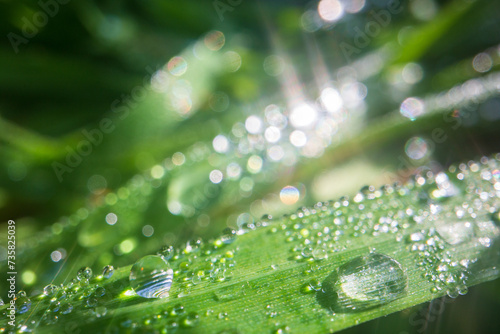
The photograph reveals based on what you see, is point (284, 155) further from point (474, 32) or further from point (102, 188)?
point (474, 32)

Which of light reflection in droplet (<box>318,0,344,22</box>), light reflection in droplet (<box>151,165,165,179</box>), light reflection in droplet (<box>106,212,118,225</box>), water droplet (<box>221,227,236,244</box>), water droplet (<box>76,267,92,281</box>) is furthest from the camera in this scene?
light reflection in droplet (<box>318,0,344,22</box>)

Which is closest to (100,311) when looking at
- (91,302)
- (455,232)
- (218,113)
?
(91,302)

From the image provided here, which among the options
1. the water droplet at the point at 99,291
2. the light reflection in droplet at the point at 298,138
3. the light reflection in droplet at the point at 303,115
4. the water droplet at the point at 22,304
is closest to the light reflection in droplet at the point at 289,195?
the light reflection in droplet at the point at 298,138

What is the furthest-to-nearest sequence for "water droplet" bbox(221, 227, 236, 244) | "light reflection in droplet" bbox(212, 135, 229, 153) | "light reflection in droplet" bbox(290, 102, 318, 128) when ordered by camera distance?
"light reflection in droplet" bbox(290, 102, 318, 128)
"light reflection in droplet" bbox(212, 135, 229, 153)
"water droplet" bbox(221, 227, 236, 244)

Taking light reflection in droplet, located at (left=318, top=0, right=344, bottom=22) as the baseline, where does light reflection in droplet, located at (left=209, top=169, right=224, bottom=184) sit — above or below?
below

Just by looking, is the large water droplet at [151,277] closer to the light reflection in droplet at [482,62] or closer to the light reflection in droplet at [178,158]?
the light reflection in droplet at [178,158]

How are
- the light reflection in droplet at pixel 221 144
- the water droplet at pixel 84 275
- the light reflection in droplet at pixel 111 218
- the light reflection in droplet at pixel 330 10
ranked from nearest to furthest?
1. the water droplet at pixel 84 275
2. the light reflection in droplet at pixel 111 218
3. the light reflection in droplet at pixel 221 144
4. the light reflection in droplet at pixel 330 10

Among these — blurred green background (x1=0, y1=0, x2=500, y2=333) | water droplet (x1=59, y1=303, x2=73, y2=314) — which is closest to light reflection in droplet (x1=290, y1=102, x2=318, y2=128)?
blurred green background (x1=0, y1=0, x2=500, y2=333)

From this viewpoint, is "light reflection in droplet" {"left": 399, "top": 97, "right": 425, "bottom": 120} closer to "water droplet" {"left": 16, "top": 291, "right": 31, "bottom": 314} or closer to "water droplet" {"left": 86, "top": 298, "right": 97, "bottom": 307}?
"water droplet" {"left": 86, "top": 298, "right": 97, "bottom": 307}
